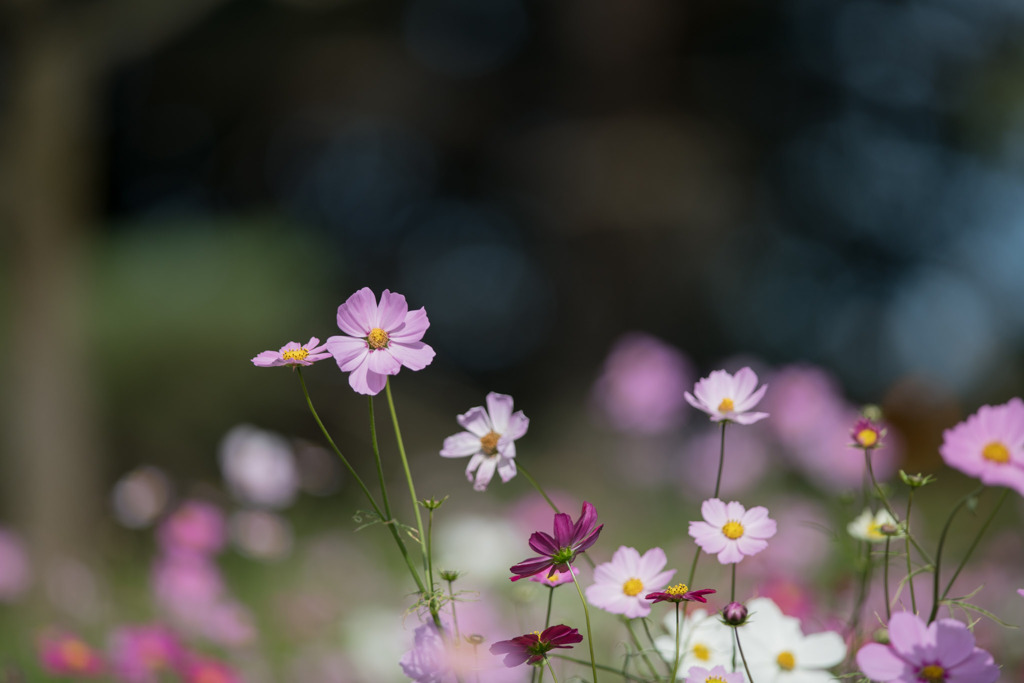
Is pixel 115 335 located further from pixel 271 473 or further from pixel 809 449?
pixel 809 449

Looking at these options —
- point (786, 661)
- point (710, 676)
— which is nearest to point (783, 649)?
point (786, 661)

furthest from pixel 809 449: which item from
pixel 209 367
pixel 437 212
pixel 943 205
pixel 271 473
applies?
pixel 437 212

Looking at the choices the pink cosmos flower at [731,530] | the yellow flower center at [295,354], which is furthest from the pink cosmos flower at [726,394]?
the yellow flower center at [295,354]

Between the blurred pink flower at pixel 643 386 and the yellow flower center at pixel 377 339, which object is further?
the blurred pink flower at pixel 643 386

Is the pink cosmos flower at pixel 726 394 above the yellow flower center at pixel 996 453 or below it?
above

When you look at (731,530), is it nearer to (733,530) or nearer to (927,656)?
(733,530)

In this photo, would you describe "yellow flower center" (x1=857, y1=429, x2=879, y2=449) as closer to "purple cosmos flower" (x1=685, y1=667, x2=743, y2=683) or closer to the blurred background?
"purple cosmos flower" (x1=685, y1=667, x2=743, y2=683)

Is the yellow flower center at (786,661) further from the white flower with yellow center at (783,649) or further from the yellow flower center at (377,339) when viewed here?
the yellow flower center at (377,339)
